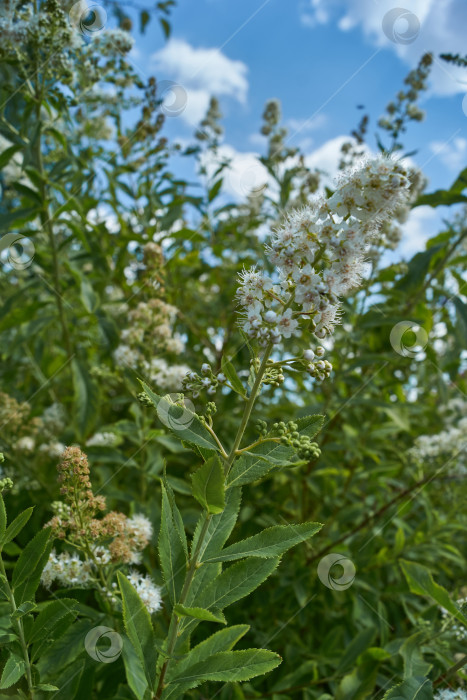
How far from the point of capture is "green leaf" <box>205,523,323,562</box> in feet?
3.75

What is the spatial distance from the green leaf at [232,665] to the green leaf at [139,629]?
84mm

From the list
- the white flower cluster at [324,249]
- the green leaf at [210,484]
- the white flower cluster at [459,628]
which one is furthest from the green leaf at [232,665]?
the white flower cluster at [459,628]

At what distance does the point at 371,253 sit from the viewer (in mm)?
2818

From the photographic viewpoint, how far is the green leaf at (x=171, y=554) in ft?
3.92

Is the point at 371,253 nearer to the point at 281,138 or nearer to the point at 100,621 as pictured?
the point at 281,138

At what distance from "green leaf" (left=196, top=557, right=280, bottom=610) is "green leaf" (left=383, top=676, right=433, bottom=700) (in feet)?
1.82

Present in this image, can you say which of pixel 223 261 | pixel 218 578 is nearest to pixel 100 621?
pixel 218 578

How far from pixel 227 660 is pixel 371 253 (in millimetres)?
2190

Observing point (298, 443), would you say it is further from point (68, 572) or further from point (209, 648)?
point (68, 572)

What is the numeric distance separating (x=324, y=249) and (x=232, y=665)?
92 cm

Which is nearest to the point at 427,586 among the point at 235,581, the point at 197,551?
the point at 235,581

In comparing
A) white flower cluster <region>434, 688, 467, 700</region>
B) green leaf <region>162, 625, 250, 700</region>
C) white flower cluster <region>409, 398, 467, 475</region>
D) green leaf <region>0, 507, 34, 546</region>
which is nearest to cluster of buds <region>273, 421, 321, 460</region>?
green leaf <region>162, 625, 250, 700</region>

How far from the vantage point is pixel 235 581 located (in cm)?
122

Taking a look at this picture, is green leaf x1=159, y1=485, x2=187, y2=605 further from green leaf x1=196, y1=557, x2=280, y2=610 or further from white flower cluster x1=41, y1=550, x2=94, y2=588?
white flower cluster x1=41, y1=550, x2=94, y2=588
